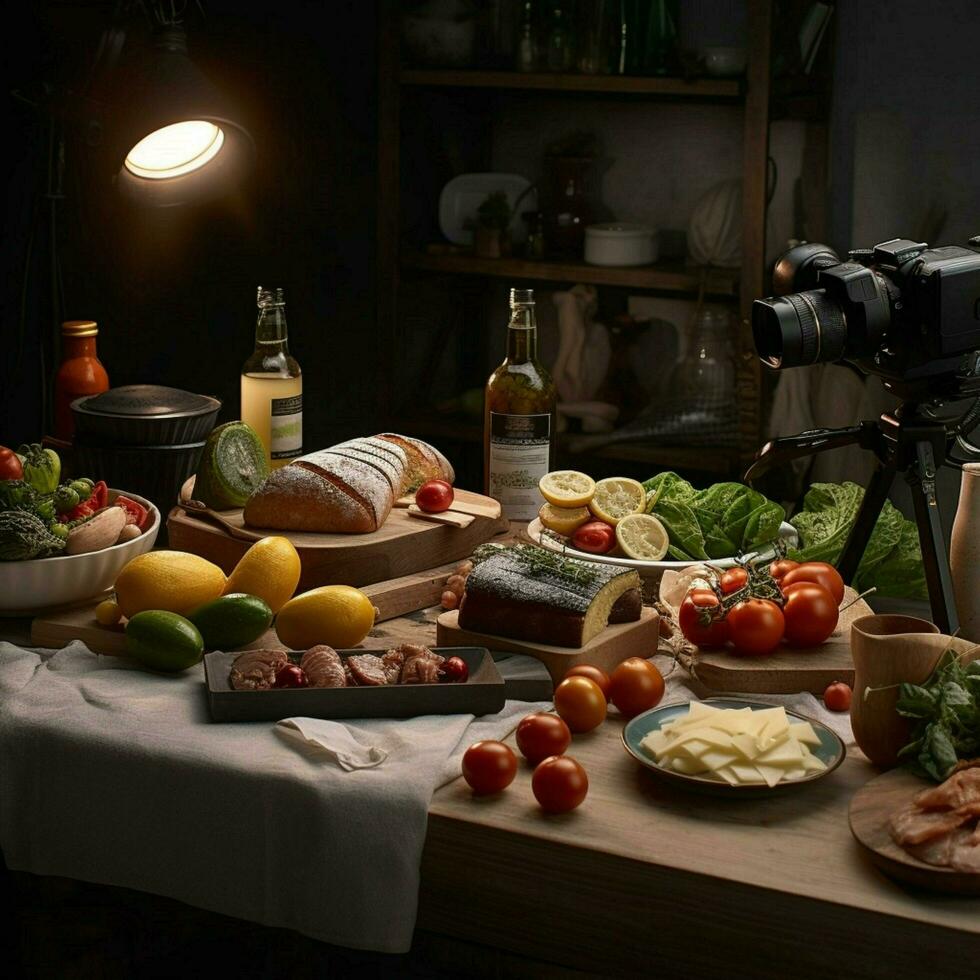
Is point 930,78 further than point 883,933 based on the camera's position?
Yes

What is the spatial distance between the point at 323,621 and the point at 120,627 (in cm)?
28

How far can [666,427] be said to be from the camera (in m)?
3.45

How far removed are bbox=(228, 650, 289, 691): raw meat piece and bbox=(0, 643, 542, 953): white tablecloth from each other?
0.05m

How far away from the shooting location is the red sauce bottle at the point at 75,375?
2.47 metres

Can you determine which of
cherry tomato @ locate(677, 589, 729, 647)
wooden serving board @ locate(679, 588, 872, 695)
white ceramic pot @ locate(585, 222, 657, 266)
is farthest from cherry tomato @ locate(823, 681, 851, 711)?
white ceramic pot @ locate(585, 222, 657, 266)

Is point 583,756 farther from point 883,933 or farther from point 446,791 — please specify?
point 883,933

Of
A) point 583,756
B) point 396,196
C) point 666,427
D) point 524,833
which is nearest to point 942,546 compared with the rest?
point 583,756

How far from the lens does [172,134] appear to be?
2.56m

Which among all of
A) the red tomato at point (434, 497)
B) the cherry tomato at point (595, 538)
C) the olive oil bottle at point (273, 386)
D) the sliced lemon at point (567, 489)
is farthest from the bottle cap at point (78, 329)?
the cherry tomato at point (595, 538)

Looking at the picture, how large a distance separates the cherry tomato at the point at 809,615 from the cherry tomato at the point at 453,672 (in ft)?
1.31

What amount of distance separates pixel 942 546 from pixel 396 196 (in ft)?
7.13

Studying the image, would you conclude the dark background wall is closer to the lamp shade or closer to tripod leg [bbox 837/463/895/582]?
the lamp shade

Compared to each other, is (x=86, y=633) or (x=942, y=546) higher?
(x=942, y=546)

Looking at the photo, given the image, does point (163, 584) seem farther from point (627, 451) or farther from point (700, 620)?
point (627, 451)
